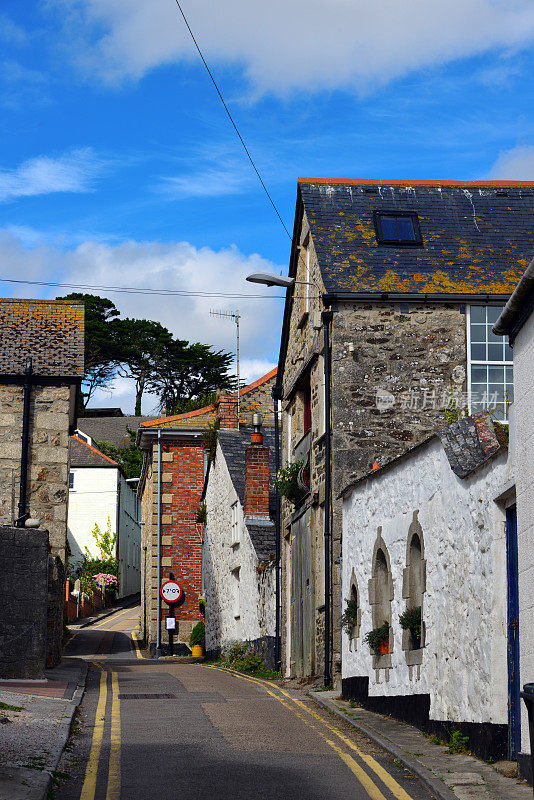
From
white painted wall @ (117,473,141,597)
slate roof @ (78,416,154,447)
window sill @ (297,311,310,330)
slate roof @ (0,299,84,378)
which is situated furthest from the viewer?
slate roof @ (78,416,154,447)

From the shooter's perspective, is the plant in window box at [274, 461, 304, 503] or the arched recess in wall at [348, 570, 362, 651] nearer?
the arched recess in wall at [348, 570, 362, 651]

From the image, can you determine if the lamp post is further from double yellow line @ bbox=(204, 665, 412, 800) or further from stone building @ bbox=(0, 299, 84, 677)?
stone building @ bbox=(0, 299, 84, 677)

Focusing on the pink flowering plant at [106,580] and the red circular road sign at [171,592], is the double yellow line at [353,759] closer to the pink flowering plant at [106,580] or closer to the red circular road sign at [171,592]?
the red circular road sign at [171,592]

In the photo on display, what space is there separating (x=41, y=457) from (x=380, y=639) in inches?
572

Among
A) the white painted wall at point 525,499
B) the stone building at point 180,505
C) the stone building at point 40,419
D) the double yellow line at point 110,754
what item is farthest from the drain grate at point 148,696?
the stone building at point 180,505

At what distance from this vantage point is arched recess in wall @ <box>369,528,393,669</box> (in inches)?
533

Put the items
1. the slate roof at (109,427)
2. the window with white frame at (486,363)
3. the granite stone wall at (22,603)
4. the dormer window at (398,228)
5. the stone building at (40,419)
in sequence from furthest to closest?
the slate roof at (109,427)
the stone building at (40,419)
the dormer window at (398,228)
the window with white frame at (486,363)
the granite stone wall at (22,603)

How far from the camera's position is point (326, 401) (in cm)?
1855

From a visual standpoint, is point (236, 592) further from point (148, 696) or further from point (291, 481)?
point (148, 696)

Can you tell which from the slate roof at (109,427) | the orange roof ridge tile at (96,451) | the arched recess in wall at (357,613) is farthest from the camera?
the slate roof at (109,427)

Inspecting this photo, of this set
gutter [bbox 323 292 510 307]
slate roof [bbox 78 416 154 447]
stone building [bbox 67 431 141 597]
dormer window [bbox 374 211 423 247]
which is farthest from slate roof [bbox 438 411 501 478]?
slate roof [bbox 78 416 154 447]

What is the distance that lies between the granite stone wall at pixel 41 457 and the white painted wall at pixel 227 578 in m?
5.02

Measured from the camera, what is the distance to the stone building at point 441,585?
30.1ft

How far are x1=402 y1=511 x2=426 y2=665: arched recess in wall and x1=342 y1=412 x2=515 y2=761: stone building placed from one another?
0.01m
